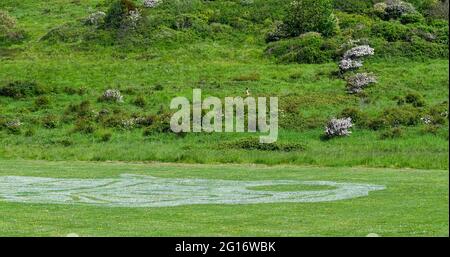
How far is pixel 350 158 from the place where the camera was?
44.0 meters

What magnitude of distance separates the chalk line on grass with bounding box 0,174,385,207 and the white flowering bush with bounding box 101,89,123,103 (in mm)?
26284

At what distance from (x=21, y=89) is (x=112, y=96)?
8.05m

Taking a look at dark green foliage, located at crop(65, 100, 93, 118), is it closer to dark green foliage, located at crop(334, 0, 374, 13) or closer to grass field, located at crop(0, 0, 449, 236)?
grass field, located at crop(0, 0, 449, 236)

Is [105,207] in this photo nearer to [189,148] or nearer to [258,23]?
[189,148]

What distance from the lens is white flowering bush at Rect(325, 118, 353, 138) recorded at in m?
52.2

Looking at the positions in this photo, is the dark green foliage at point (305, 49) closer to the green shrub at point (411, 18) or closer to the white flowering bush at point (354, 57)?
the white flowering bush at point (354, 57)

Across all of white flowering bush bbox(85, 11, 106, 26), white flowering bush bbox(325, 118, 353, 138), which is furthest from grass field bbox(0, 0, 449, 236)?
white flowering bush bbox(85, 11, 106, 26)

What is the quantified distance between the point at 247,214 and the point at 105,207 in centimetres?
536

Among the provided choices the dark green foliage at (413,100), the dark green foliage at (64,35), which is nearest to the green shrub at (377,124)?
the dark green foliage at (413,100)

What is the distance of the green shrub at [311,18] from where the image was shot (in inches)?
3268

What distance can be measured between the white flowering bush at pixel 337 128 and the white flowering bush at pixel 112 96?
1860 centimetres

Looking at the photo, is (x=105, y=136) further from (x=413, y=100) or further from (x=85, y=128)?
(x=413, y=100)

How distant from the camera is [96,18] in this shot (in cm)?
9581

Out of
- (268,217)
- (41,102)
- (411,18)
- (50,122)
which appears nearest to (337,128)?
(50,122)
